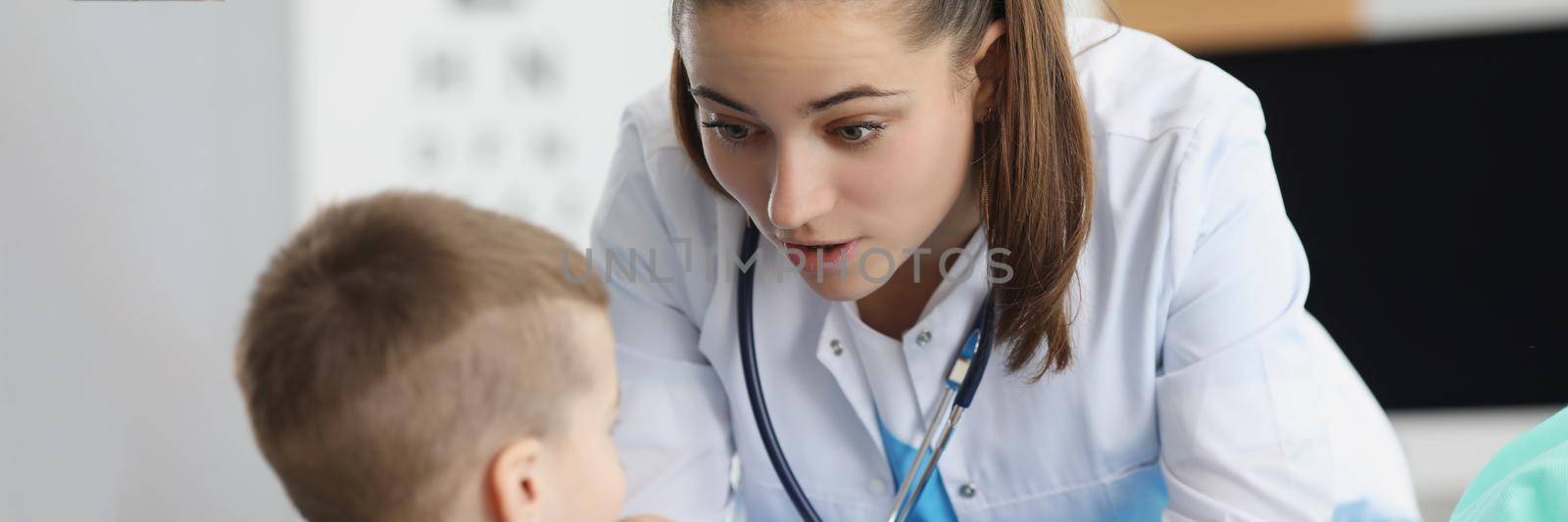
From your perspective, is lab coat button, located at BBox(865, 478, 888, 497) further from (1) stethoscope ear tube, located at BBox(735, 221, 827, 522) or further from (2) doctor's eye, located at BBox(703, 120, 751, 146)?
(2) doctor's eye, located at BBox(703, 120, 751, 146)

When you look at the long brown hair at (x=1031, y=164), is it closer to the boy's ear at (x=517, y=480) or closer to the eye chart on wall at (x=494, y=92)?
the boy's ear at (x=517, y=480)

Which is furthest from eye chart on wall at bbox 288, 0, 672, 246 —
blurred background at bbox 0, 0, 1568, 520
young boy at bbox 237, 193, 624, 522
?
young boy at bbox 237, 193, 624, 522

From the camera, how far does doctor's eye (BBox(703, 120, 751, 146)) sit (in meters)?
1.03

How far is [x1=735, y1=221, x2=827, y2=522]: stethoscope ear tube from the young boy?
365 mm

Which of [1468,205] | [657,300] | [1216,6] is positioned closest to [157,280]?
[657,300]

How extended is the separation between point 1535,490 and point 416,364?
0.73m

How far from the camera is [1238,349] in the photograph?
1.10m

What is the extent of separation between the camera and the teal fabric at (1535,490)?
0.87 metres

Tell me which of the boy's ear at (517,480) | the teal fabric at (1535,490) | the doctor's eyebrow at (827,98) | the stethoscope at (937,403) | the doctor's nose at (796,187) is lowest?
the stethoscope at (937,403)

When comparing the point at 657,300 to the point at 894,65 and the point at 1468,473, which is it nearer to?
the point at 894,65

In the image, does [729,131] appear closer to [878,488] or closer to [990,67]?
[990,67]

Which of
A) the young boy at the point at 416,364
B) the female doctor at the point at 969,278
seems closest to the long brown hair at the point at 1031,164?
the female doctor at the point at 969,278

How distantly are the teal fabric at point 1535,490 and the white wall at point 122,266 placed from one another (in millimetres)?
1032

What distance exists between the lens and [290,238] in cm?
83
